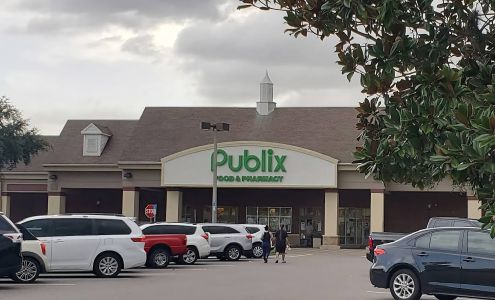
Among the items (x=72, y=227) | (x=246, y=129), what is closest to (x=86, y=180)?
(x=246, y=129)

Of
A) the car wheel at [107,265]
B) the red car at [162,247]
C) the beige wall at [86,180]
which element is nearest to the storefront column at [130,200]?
the beige wall at [86,180]

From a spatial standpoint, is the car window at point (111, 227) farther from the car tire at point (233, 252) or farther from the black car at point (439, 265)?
the car tire at point (233, 252)

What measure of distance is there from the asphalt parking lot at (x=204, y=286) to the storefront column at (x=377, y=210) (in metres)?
21.8

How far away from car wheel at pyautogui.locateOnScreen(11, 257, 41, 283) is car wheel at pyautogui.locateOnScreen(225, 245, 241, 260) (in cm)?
1443

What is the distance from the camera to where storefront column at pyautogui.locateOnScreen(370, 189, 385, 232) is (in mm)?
48781

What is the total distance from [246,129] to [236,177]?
4.48 m

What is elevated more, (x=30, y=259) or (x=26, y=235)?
(x=26, y=235)

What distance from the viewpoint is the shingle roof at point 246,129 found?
169 feet

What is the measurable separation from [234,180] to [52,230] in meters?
28.9

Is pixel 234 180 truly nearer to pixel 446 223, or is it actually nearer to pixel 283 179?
pixel 283 179

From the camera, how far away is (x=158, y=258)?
27594mm

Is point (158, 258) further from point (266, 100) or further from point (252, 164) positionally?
point (266, 100)

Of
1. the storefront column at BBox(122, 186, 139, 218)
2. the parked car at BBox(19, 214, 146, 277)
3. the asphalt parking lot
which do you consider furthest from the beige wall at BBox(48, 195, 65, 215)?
the parked car at BBox(19, 214, 146, 277)

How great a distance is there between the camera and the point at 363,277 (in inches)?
971
